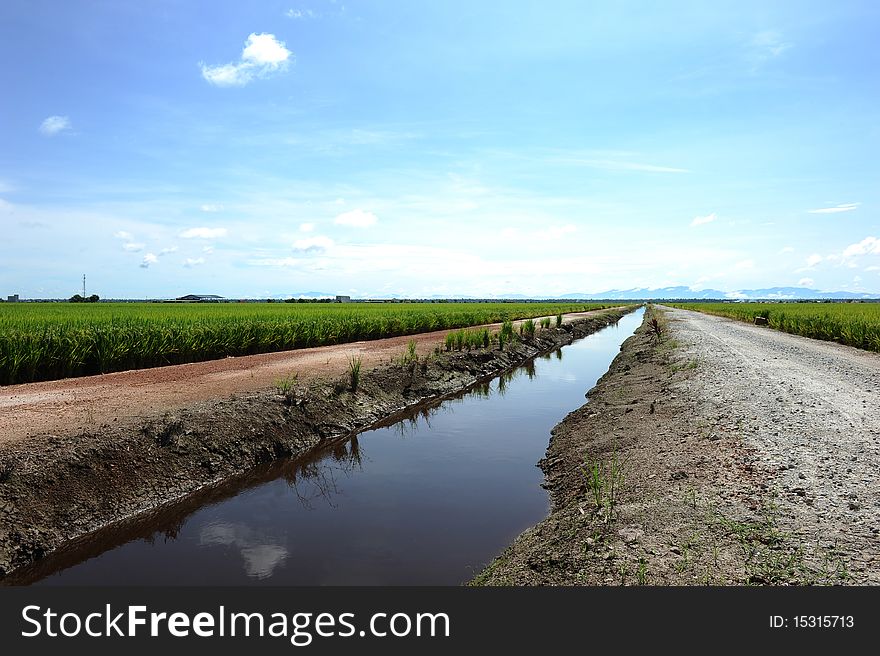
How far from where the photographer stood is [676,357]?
57.5 feet

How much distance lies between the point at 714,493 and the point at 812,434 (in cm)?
301

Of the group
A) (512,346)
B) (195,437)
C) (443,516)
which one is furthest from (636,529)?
(512,346)

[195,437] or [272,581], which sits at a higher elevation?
[195,437]

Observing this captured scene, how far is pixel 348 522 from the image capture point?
22.9 feet

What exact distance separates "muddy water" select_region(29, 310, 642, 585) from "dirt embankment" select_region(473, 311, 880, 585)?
2.38 feet

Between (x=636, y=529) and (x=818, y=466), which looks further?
(x=818, y=466)

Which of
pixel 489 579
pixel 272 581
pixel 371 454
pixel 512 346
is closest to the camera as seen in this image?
pixel 489 579

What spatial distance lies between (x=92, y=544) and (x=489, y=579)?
5199mm

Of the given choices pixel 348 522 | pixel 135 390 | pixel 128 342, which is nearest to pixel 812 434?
pixel 348 522

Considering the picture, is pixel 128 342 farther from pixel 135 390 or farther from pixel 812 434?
pixel 812 434

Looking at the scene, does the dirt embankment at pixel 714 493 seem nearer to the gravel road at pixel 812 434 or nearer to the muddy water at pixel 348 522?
the gravel road at pixel 812 434

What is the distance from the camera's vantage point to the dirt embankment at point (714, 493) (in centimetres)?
427

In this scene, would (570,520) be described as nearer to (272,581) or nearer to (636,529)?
(636,529)

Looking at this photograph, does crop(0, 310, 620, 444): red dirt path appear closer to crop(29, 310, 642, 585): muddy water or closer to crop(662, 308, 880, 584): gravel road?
crop(29, 310, 642, 585): muddy water
